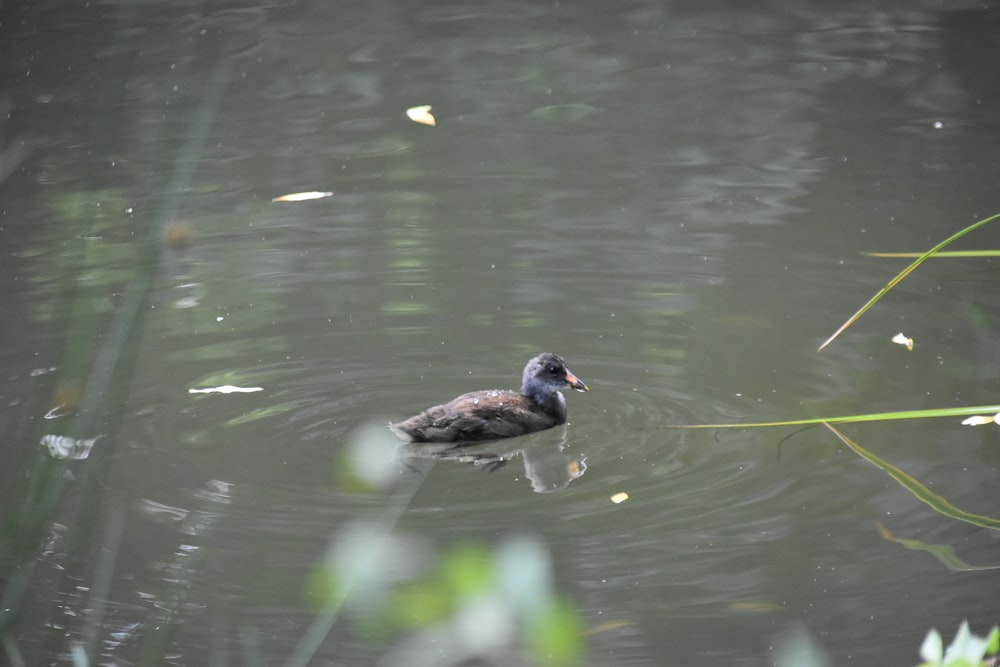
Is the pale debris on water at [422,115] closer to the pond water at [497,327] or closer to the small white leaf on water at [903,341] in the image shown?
the pond water at [497,327]

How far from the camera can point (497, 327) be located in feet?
23.8

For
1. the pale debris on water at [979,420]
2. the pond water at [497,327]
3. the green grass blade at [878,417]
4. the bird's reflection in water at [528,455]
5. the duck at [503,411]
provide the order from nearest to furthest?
the pond water at [497,327] → the green grass blade at [878,417] → the bird's reflection in water at [528,455] → the pale debris on water at [979,420] → the duck at [503,411]

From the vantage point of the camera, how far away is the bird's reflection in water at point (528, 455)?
5.73 meters

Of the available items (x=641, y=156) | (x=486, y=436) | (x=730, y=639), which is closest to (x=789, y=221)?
(x=641, y=156)

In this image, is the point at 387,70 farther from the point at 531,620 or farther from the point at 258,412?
the point at 531,620

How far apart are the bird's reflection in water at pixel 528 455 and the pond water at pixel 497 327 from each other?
26 mm

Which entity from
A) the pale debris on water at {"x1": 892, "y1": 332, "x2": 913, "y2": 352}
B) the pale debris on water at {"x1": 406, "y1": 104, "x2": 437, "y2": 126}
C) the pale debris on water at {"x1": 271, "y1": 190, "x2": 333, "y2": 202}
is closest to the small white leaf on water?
the pale debris on water at {"x1": 892, "y1": 332, "x2": 913, "y2": 352}

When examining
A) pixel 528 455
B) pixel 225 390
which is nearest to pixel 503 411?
pixel 528 455

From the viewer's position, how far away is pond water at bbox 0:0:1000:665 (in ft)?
14.8

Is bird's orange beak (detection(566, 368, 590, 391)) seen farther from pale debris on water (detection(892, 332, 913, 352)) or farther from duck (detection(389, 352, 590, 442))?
pale debris on water (detection(892, 332, 913, 352))

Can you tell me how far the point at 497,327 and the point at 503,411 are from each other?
1057mm

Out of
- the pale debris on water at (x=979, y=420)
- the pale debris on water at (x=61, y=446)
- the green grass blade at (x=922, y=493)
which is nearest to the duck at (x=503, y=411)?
the green grass blade at (x=922, y=493)

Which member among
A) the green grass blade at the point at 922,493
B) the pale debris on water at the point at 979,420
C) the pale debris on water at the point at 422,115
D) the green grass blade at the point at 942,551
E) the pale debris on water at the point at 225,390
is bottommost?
the pale debris on water at the point at 422,115

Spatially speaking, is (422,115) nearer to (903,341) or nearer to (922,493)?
(903,341)
